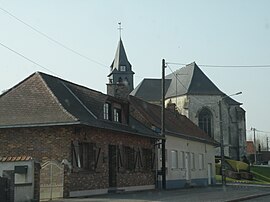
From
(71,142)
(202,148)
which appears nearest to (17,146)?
(71,142)

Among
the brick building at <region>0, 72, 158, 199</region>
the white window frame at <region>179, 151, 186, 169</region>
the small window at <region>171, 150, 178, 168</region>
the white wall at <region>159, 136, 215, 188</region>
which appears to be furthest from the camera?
the white window frame at <region>179, 151, 186, 169</region>

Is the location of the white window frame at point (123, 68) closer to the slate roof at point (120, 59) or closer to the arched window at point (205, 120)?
the slate roof at point (120, 59)

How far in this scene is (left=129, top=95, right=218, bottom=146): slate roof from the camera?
41.6 meters

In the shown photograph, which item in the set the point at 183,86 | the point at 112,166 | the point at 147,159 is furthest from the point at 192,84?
the point at 112,166

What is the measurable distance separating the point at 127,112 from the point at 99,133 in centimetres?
647

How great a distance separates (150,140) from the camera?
39.5 m

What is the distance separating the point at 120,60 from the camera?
317 feet

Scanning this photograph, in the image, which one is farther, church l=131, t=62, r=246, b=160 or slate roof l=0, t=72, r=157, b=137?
church l=131, t=62, r=246, b=160

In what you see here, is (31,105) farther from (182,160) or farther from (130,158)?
(182,160)

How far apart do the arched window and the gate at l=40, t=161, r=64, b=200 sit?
58169mm

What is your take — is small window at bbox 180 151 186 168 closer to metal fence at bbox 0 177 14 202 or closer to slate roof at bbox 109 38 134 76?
metal fence at bbox 0 177 14 202

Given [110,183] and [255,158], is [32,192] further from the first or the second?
[255,158]

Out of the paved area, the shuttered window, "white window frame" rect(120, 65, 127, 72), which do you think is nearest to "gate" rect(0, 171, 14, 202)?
the paved area

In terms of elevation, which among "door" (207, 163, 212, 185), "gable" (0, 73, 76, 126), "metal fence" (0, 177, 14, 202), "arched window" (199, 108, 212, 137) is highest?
"arched window" (199, 108, 212, 137)
